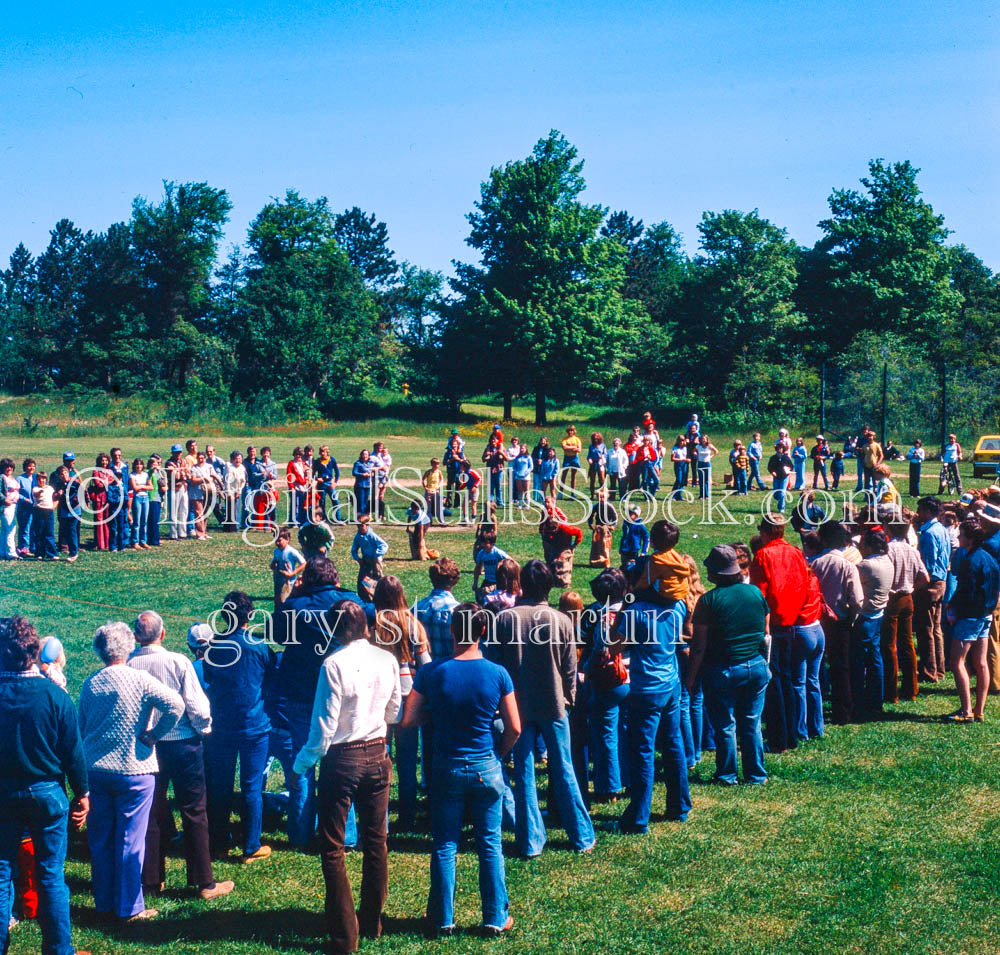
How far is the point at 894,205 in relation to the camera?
6506 cm

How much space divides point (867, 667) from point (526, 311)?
49117mm

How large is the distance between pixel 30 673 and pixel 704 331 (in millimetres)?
59833

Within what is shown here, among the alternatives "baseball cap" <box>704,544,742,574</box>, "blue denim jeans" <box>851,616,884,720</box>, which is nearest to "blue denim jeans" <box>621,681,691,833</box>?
"baseball cap" <box>704,544,742,574</box>

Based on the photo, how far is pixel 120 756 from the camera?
5.51m

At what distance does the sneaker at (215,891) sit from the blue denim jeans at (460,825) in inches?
54.5

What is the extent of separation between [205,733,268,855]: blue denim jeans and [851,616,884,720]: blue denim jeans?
5.54 meters

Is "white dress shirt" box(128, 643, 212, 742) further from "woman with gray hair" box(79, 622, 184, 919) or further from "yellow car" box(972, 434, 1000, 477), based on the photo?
"yellow car" box(972, 434, 1000, 477)

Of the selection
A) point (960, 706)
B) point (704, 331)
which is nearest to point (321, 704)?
point (960, 706)

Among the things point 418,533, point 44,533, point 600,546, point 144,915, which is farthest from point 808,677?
point 44,533

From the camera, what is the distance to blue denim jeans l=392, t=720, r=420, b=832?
7082 mm

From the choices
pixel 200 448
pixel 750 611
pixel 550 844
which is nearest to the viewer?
pixel 550 844

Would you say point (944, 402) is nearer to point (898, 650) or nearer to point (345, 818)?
point (898, 650)

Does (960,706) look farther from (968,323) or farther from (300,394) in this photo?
(300,394)

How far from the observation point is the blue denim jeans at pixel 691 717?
24.7 feet
